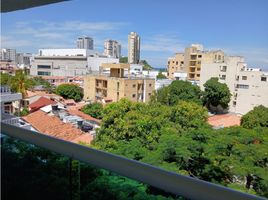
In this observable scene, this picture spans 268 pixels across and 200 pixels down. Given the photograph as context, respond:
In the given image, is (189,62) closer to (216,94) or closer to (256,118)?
(216,94)

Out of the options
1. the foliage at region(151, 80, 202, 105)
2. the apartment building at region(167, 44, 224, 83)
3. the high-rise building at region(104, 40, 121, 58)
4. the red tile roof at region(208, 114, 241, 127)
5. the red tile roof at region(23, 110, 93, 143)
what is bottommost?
the red tile roof at region(23, 110, 93, 143)

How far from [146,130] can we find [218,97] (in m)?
3.98

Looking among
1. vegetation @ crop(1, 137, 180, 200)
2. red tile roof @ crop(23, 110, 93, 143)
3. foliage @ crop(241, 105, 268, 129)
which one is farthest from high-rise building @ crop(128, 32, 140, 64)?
vegetation @ crop(1, 137, 180, 200)

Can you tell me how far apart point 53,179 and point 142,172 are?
624mm

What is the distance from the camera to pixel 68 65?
29484mm

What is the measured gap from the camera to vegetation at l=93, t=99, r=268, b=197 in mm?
3514

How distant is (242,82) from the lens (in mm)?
8586

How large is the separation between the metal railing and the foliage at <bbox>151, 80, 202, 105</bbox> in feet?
29.4

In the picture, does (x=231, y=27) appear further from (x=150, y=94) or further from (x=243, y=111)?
(x=150, y=94)

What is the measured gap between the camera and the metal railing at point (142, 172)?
2.83ft

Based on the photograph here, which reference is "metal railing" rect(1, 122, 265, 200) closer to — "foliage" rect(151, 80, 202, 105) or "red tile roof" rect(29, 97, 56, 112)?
"foliage" rect(151, 80, 202, 105)

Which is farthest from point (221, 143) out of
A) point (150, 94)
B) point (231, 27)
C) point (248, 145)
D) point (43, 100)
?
point (43, 100)

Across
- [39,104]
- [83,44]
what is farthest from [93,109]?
[83,44]

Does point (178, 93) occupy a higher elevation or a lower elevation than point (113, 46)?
lower
